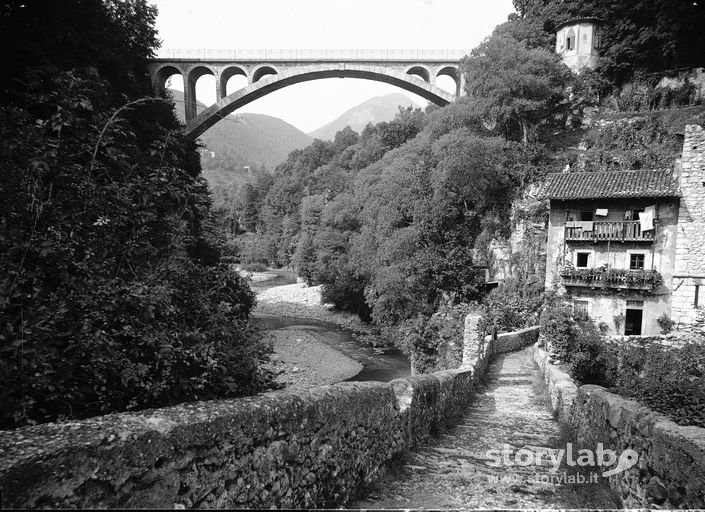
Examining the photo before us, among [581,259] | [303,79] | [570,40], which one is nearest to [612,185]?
[581,259]

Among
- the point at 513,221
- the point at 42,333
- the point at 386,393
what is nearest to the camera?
the point at 42,333

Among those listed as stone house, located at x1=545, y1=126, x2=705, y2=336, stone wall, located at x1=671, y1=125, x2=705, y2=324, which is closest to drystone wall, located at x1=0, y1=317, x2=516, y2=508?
stone house, located at x1=545, y1=126, x2=705, y2=336

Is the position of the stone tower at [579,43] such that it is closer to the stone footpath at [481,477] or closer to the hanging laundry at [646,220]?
the hanging laundry at [646,220]

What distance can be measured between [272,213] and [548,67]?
187 feet

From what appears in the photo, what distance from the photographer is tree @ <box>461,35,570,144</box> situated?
24859mm

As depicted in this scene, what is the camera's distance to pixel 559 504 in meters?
3.90

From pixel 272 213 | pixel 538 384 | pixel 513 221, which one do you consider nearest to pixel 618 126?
pixel 513 221

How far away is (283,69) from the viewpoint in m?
35.2

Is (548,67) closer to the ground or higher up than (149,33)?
closer to the ground

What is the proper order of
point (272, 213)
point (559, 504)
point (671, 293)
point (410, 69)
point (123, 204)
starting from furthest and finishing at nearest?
point (272, 213) < point (410, 69) < point (671, 293) < point (559, 504) < point (123, 204)

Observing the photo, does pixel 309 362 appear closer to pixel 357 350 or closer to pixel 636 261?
pixel 357 350

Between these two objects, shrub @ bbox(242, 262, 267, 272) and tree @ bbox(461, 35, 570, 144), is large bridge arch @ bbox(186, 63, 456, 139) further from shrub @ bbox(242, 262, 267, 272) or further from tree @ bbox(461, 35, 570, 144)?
shrub @ bbox(242, 262, 267, 272)

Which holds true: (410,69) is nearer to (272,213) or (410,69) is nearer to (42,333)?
(42,333)

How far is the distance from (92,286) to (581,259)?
22587 millimetres
